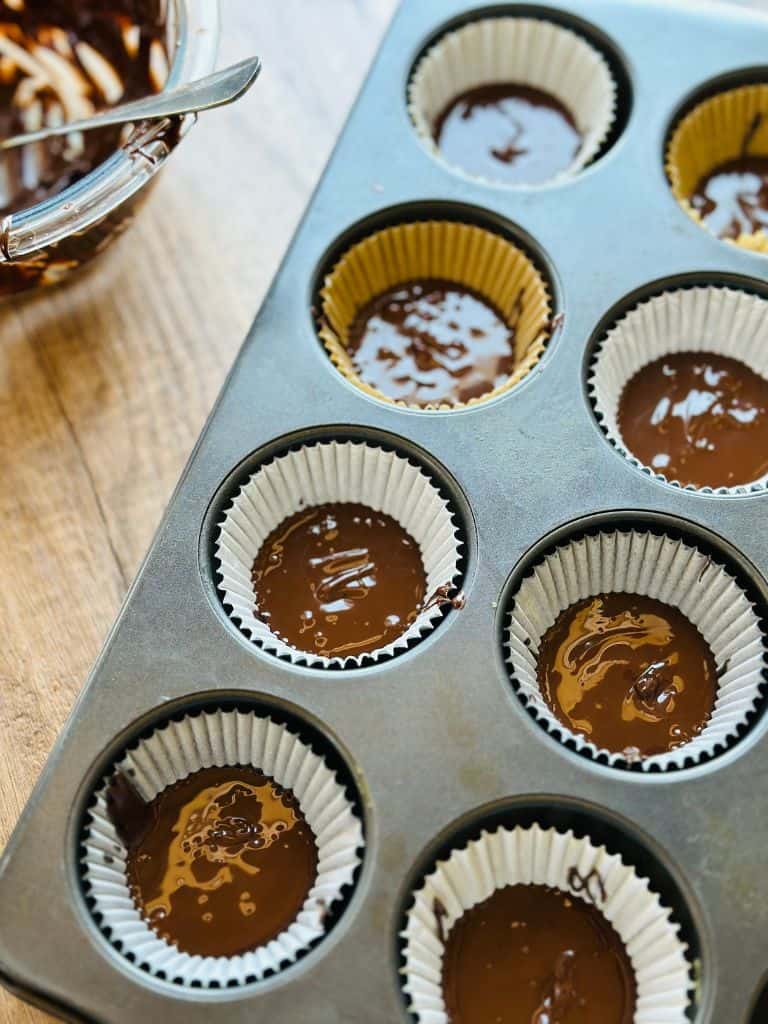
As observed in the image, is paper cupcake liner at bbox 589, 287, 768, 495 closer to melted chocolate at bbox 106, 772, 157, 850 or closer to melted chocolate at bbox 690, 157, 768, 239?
melted chocolate at bbox 690, 157, 768, 239

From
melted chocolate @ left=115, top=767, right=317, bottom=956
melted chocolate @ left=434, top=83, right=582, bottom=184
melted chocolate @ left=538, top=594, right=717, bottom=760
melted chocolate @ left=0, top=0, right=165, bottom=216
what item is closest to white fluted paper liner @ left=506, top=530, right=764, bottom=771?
melted chocolate @ left=538, top=594, right=717, bottom=760

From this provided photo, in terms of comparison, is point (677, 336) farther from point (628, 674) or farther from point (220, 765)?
point (220, 765)

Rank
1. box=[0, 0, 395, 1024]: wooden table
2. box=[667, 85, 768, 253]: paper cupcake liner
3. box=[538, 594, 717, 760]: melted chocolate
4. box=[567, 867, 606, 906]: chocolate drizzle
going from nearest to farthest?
box=[567, 867, 606, 906]: chocolate drizzle → box=[538, 594, 717, 760]: melted chocolate → box=[0, 0, 395, 1024]: wooden table → box=[667, 85, 768, 253]: paper cupcake liner

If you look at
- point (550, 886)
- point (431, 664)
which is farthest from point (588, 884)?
point (431, 664)

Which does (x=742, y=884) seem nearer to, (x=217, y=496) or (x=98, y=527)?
(x=217, y=496)

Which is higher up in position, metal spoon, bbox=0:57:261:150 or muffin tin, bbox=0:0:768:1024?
metal spoon, bbox=0:57:261:150
